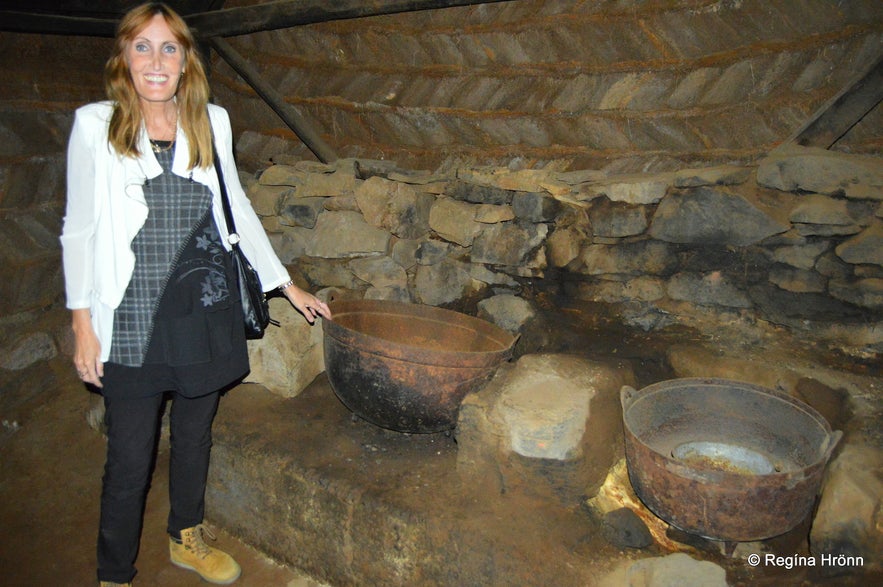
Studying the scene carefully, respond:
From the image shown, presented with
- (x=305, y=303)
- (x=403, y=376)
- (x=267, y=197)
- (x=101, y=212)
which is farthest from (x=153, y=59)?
(x=267, y=197)

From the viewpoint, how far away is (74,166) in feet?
5.48

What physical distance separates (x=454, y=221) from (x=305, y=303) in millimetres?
1122

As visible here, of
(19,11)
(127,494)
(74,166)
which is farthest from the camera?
(19,11)

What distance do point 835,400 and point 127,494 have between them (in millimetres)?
→ 2557

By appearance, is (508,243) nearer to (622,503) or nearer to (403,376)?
(403,376)

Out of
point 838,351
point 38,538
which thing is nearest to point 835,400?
point 838,351

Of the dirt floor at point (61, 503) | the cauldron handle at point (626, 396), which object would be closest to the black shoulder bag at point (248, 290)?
the dirt floor at point (61, 503)

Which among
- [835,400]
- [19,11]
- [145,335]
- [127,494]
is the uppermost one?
[19,11]

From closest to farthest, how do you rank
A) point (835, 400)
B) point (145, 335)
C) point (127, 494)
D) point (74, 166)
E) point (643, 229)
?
1. point (74, 166)
2. point (145, 335)
3. point (127, 494)
4. point (835, 400)
5. point (643, 229)

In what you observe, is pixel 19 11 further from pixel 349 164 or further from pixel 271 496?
pixel 271 496

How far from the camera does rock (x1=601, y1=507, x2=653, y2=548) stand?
82.7 inches

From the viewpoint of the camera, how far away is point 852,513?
6.26ft

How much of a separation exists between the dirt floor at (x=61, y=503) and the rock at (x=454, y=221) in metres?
1.74

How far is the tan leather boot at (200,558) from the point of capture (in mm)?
2363
